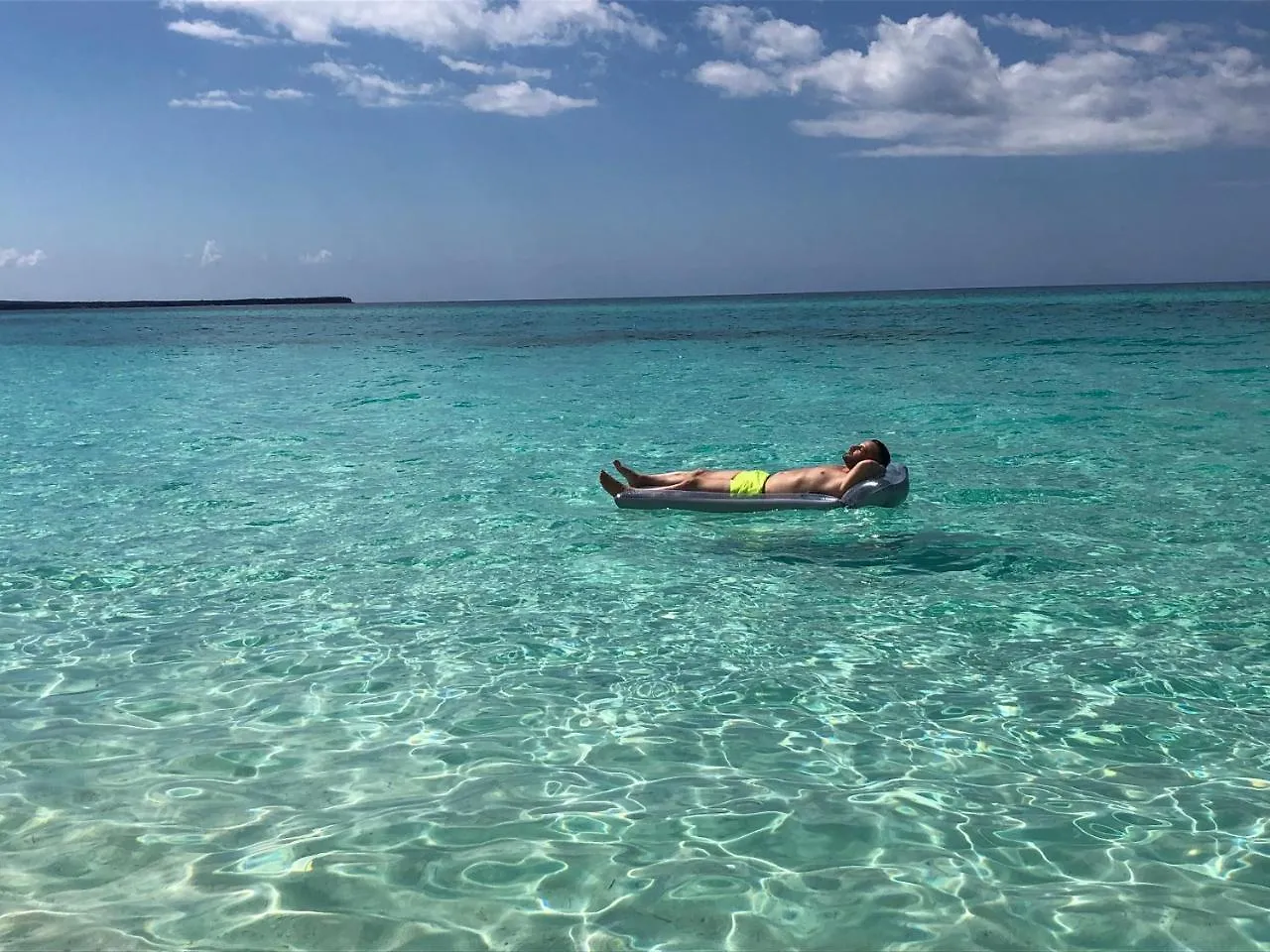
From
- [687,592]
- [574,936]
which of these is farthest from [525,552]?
[574,936]

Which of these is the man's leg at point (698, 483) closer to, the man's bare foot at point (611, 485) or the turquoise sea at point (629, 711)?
the man's bare foot at point (611, 485)

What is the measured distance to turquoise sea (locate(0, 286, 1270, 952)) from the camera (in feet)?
11.7

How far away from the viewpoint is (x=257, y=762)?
4.64 metres

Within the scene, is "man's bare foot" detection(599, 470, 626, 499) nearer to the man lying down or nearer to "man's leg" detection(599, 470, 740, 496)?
"man's leg" detection(599, 470, 740, 496)

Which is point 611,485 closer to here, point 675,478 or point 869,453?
point 675,478

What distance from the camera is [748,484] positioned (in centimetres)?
933

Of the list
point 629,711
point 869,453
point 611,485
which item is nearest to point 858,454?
point 869,453

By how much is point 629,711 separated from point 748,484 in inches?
174

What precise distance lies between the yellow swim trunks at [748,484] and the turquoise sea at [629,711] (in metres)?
0.42

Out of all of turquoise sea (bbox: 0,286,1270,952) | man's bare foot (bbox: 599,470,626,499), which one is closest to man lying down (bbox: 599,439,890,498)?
turquoise sea (bbox: 0,286,1270,952)

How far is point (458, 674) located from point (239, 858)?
1946 millimetres

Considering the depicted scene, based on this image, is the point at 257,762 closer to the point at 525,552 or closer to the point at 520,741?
the point at 520,741

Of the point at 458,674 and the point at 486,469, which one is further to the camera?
the point at 486,469

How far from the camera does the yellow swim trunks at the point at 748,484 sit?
30.5ft
